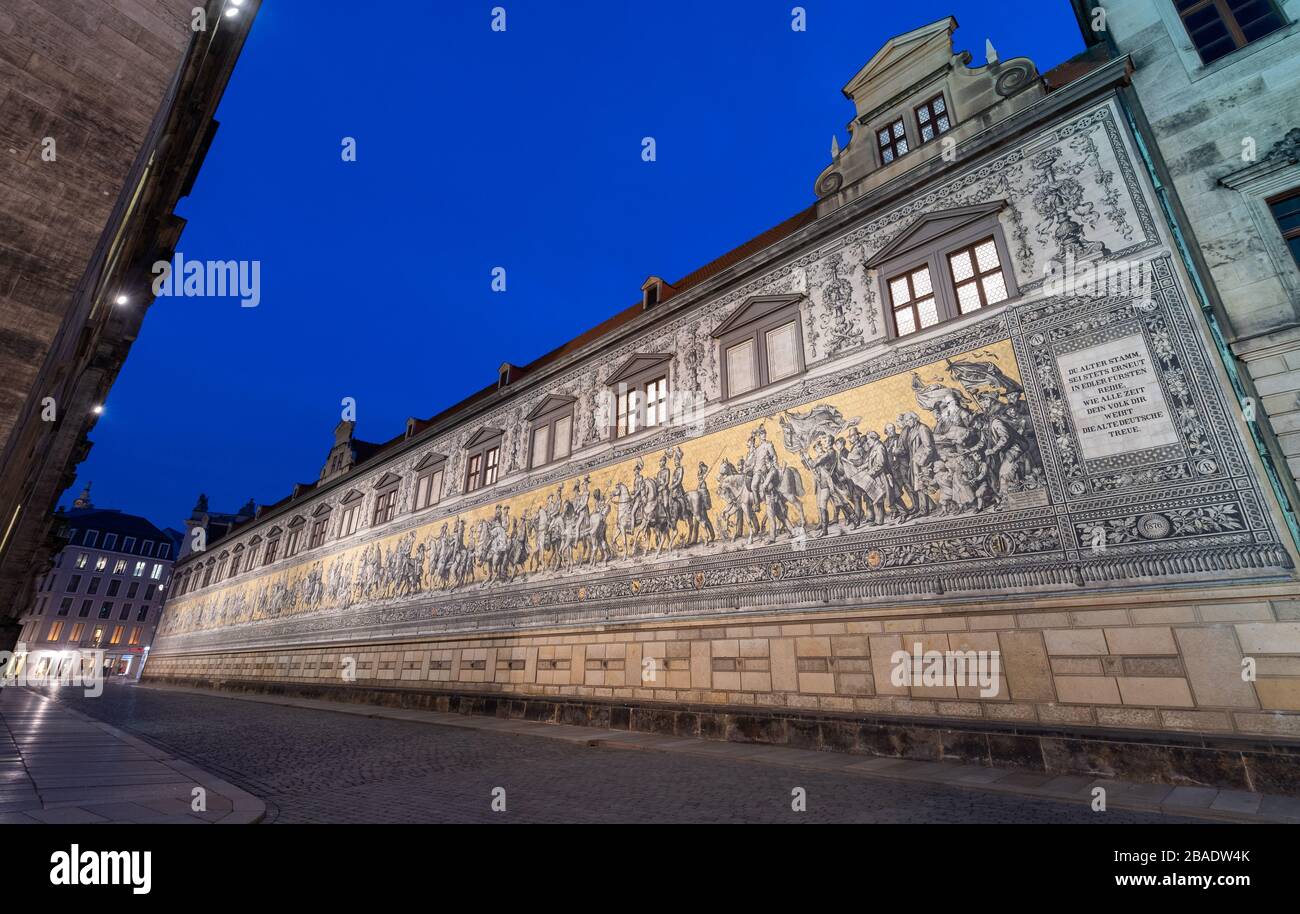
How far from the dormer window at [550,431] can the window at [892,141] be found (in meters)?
8.62

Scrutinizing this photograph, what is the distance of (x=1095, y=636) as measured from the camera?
20.3 feet

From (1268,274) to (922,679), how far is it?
6712 mm

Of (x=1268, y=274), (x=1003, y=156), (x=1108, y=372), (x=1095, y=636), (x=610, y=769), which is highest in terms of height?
(x=1003, y=156)

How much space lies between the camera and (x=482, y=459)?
16609 mm

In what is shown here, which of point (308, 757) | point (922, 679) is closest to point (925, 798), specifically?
point (922, 679)

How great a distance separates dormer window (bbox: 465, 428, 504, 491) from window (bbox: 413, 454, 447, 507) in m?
1.41

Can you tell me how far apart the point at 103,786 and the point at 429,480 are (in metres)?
15.0

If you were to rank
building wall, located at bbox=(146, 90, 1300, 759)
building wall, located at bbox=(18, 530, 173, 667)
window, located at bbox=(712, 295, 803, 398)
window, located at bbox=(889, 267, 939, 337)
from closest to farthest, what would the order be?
1. building wall, located at bbox=(146, 90, 1300, 759)
2. window, located at bbox=(889, 267, 939, 337)
3. window, located at bbox=(712, 295, 803, 398)
4. building wall, located at bbox=(18, 530, 173, 667)

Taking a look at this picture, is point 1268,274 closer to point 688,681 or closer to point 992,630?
point 992,630

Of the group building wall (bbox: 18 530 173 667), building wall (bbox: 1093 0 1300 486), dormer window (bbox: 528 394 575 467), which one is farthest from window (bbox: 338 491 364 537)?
building wall (bbox: 18 530 173 667)

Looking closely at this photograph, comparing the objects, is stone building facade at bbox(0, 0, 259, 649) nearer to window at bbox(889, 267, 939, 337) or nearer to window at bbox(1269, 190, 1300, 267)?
window at bbox(889, 267, 939, 337)

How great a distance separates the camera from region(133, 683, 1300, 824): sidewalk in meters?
4.34

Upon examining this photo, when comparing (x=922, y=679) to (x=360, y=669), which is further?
(x=360, y=669)

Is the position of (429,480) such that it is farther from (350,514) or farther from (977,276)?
(977,276)
